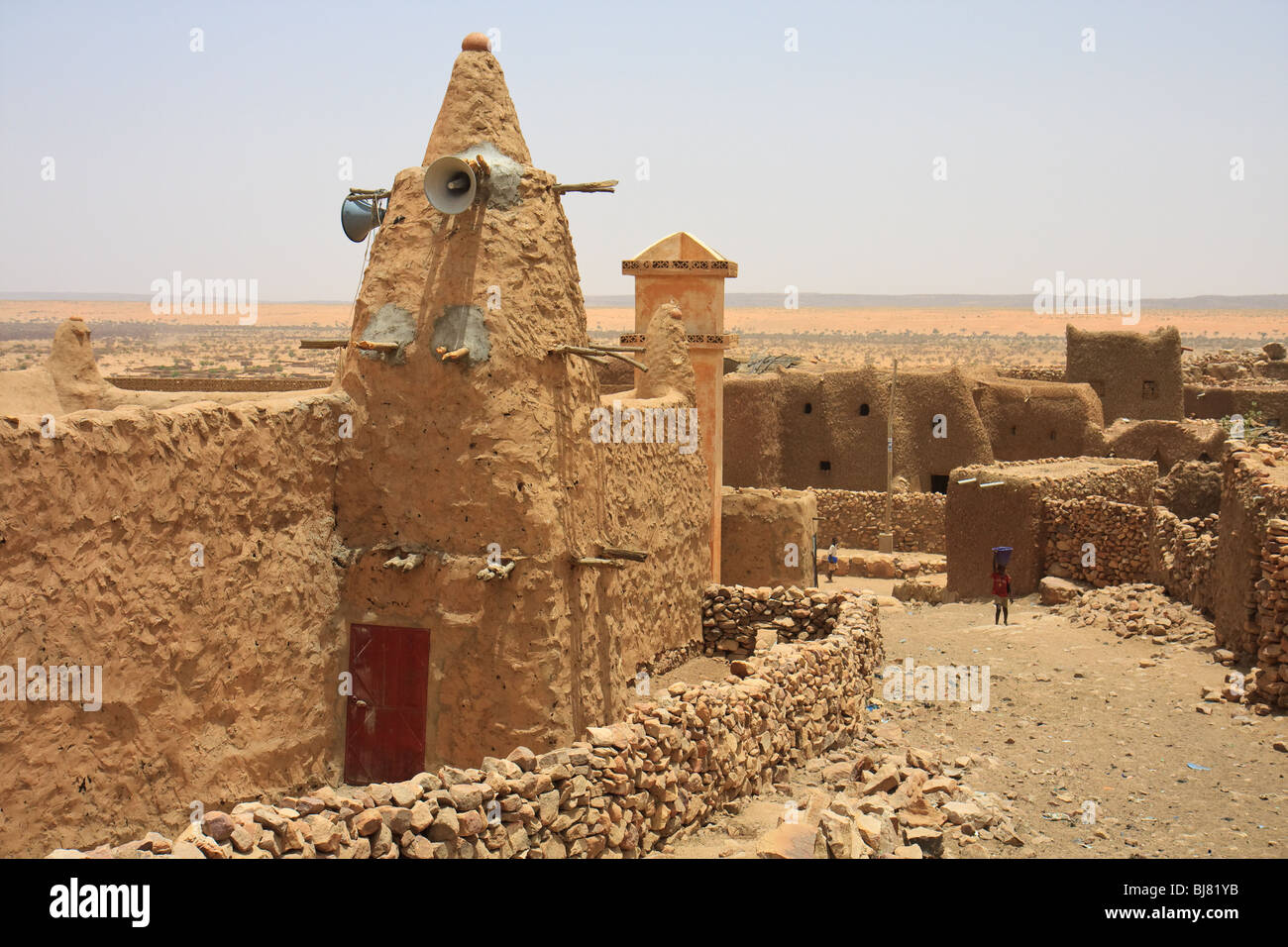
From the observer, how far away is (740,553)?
681 inches

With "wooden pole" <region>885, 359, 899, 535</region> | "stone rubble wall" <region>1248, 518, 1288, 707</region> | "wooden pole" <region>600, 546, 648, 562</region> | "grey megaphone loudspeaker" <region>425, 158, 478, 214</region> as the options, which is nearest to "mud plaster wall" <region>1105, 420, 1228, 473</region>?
"wooden pole" <region>885, 359, 899, 535</region>

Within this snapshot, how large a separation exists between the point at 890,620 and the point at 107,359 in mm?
61052

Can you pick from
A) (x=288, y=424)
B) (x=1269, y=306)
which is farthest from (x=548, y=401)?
(x=1269, y=306)

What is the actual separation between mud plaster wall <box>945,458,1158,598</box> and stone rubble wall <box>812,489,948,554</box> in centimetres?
846

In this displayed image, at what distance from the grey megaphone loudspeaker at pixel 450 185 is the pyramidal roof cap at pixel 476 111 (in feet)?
1.77

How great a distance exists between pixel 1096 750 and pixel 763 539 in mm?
6998

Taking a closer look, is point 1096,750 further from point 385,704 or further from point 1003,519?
point 1003,519

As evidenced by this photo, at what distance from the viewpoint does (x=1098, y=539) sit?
1891 centimetres

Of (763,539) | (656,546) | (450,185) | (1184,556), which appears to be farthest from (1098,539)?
(450,185)

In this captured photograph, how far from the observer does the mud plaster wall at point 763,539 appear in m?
17.1

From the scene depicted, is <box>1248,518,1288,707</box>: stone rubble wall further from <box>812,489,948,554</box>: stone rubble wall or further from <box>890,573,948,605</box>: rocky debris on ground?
<box>812,489,948,554</box>: stone rubble wall

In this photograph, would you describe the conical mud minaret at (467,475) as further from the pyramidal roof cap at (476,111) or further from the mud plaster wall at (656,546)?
the mud plaster wall at (656,546)

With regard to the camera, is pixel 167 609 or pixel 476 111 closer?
pixel 167 609
